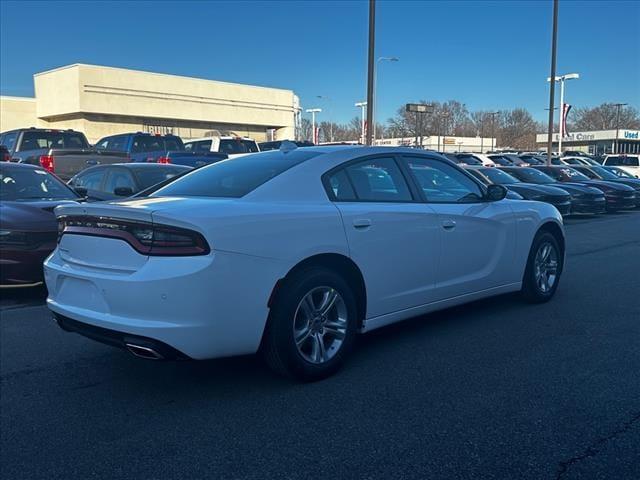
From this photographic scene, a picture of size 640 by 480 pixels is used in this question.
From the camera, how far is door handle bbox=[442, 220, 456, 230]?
16.0 feet

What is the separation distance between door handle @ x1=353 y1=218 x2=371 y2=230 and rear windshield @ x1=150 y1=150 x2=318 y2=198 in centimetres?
63

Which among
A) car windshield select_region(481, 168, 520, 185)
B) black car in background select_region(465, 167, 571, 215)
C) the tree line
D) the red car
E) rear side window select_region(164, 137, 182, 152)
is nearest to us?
the red car

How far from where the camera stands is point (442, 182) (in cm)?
522

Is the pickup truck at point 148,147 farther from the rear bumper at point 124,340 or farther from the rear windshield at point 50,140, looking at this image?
the rear bumper at point 124,340

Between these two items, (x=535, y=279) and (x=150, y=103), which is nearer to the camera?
(x=535, y=279)

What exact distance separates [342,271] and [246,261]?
2.91 ft

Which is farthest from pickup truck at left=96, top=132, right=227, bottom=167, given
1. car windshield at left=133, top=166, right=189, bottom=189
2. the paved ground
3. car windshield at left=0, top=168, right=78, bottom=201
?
the paved ground

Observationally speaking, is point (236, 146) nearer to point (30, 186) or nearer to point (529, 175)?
point (529, 175)

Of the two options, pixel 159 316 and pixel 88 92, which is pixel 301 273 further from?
pixel 88 92

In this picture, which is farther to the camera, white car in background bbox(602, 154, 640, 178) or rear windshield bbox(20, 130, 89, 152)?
white car in background bbox(602, 154, 640, 178)

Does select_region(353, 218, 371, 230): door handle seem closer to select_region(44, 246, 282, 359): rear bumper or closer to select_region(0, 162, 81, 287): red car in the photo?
select_region(44, 246, 282, 359): rear bumper

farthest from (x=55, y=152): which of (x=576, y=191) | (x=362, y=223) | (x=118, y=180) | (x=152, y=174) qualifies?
(x=576, y=191)

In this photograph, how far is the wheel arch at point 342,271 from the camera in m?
3.79

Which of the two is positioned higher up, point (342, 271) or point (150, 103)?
point (150, 103)
